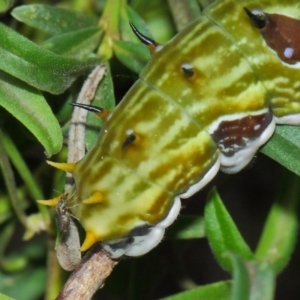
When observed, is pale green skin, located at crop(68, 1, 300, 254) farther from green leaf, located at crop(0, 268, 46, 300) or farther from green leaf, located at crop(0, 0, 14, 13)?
green leaf, located at crop(0, 268, 46, 300)

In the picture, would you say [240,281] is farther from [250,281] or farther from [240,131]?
[240,131]

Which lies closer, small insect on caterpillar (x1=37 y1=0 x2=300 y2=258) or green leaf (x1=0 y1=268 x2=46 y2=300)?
small insect on caterpillar (x1=37 y1=0 x2=300 y2=258)

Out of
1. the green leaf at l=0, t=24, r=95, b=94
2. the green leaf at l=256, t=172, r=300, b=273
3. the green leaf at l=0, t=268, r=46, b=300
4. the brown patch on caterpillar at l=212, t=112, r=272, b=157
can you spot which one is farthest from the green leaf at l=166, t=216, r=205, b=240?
the green leaf at l=0, t=268, r=46, b=300

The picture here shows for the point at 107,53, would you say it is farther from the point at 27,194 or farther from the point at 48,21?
Result: the point at 27,194

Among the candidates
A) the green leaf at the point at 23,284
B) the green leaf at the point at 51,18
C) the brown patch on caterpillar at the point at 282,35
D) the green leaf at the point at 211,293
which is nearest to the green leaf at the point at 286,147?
the brown patch on caterpillar at the point at 282,35

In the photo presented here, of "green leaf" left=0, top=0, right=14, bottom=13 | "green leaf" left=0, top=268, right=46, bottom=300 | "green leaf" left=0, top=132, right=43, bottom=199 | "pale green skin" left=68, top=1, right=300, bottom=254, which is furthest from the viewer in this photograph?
"green leaf" left=0, top=268, right=46, bottom=300

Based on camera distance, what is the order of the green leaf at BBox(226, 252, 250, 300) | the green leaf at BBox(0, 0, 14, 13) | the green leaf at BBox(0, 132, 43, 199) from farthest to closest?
the green leaf at BBox(0, 132, 43, 199) < the green leaf at BBox(0, 0, 14, 13) < the green leaf at BBox(226, 252, 250, 300)

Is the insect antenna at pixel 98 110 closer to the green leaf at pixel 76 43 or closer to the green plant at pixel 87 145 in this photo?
the green plant at pixel 87 145
